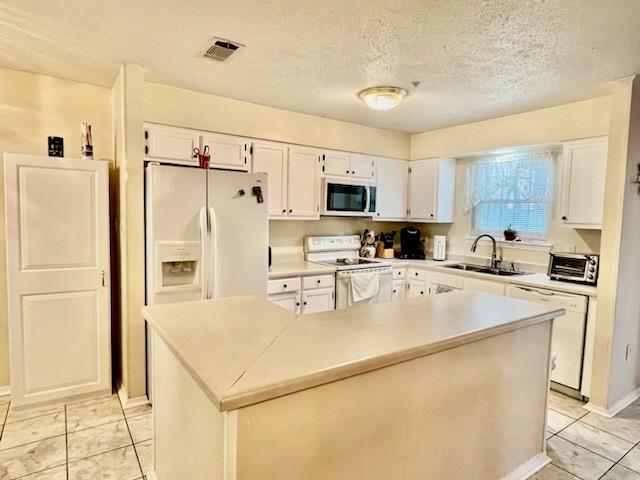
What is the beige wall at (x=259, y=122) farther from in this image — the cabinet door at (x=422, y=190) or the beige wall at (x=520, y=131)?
the beige wall at (x=520, y=131)

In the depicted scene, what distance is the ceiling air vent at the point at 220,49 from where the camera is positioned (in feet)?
7.57

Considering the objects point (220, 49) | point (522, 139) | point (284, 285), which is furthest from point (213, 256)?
point (522, 139)

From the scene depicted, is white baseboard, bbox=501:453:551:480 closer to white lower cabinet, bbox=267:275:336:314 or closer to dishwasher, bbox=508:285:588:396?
dishwasher, bbox=508:285:588:396

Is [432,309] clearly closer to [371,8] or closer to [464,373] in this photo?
[464,373]

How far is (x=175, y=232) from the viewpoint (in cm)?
270

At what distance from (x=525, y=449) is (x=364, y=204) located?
112 inches

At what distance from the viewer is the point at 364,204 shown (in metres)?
4.37

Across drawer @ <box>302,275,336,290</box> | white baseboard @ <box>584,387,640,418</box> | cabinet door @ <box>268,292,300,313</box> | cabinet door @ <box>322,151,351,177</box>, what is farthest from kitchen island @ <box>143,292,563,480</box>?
cabinet door @ <box>322,151,351,177</box>

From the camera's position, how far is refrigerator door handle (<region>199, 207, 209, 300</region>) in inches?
108

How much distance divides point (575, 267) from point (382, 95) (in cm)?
219

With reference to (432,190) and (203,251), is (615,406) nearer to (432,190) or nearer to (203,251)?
(432,190)

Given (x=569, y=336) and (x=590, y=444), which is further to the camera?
(x=569, y=336)

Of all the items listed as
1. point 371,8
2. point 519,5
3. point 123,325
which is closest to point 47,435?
point 123,325

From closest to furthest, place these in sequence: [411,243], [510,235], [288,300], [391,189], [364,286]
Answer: [288,300], [364,286], [510,235], [391,189], [411,243]
